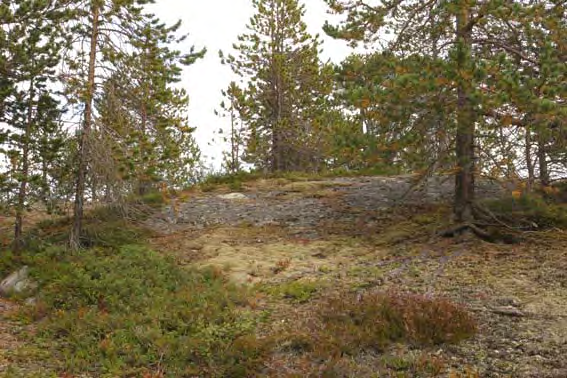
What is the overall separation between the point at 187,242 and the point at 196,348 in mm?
5982

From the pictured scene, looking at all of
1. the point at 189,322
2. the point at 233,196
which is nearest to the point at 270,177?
the point at 233,196

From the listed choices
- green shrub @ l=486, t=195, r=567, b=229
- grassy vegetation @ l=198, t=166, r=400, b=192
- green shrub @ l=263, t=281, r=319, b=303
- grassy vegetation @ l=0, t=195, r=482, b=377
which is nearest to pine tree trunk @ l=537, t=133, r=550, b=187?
green shrub @ l=486, t=195, r=567, b=229

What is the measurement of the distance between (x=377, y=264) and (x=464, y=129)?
3222 millimetres

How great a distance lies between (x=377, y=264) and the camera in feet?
32.7

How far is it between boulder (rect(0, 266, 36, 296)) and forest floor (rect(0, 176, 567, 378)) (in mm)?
451

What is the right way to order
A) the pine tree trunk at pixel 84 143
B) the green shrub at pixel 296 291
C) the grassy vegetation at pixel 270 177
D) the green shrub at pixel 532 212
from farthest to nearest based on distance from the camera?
1. the grassy vegetation at pixel 270 177
2. the pine tree trunk at pixel 84 143
3. the green shrub at pixel 532 212
4. the green shrub at pixel 296 291

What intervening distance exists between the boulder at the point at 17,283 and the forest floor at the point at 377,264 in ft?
1.48

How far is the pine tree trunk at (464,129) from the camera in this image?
26.9 feet

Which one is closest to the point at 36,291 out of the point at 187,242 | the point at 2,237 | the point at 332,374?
the point at 187,242

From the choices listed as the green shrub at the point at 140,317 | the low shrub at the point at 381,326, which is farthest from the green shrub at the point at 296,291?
the low shrub at the point at 381,326

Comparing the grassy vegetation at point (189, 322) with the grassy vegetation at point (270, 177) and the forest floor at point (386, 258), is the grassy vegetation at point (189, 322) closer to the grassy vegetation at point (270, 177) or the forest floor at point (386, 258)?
the forest floor at point (386, 258)

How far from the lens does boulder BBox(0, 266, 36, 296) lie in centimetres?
962

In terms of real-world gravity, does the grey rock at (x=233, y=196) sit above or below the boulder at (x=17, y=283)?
above

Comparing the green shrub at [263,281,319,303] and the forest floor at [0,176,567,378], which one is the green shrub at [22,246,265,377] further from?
the green shrub at [263,281,319,303]
